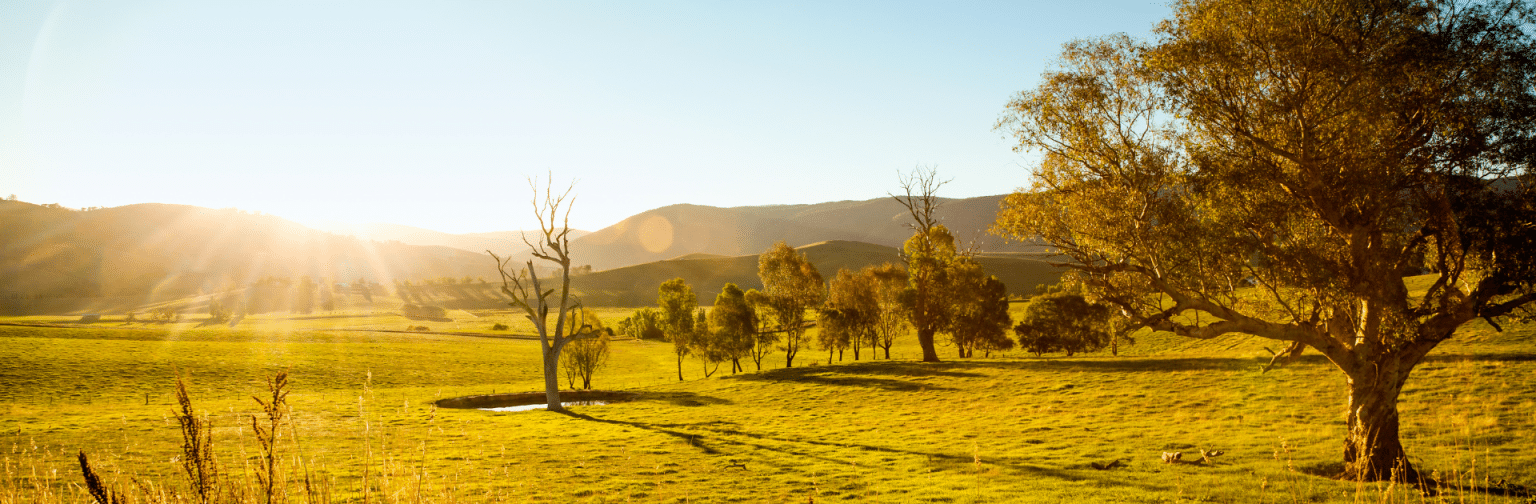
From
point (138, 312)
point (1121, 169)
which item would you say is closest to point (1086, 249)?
point (1121, 169)

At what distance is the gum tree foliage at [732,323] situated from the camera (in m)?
60.3

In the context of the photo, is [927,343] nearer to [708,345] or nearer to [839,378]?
[839,378]

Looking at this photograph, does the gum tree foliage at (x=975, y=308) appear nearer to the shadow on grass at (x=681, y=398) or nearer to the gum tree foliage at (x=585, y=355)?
the shadow on grass at (x=681, y=398)

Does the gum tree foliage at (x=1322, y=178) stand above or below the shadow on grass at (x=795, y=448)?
above

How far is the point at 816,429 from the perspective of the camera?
107 feet

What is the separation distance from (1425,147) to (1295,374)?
29.5m

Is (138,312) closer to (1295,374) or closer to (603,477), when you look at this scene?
(603,477)

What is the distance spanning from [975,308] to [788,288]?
15448 mm

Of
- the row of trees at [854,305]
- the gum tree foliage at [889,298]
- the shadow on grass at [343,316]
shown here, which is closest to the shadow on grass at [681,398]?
the row of trees at [854,305]

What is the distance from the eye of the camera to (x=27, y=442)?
2855 cm

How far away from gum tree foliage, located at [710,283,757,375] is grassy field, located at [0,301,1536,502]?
349 cm

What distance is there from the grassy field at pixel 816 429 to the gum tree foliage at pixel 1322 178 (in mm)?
3509

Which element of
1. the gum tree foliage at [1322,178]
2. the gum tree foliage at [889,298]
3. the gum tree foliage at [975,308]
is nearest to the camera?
the gum tree foliage at [1322,178]

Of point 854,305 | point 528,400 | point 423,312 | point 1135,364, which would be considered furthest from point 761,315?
point 423,312
